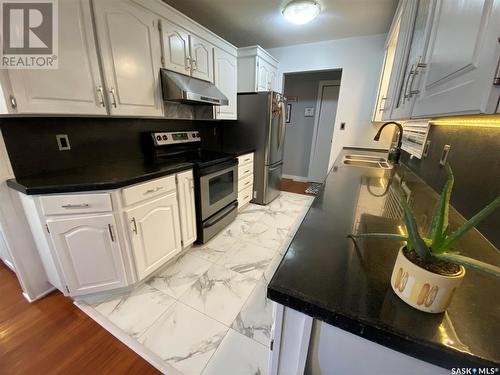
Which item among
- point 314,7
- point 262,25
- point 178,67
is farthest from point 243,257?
point 262,25

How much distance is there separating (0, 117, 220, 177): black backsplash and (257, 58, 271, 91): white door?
153 centimetres

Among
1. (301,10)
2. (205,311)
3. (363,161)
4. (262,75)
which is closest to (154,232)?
(205,311)

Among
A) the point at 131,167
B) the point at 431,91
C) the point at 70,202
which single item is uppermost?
the point at 431,91

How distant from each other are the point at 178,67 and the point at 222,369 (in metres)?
2.28

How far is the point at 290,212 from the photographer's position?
298 centimetres

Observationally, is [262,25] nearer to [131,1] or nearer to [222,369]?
[131,1]

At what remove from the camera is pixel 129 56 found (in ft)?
4.92

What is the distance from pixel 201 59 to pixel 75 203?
1.76 meters

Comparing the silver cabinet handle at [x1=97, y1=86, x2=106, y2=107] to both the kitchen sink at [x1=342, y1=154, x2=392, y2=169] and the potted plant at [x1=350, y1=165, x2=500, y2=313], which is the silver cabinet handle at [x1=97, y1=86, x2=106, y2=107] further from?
the kitchen sink at [x1=342, y1=154, x2=392, y2=169]

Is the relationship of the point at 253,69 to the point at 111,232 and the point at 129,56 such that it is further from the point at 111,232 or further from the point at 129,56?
the point at 111,232

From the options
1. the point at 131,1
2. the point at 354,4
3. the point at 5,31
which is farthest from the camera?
the point at 354,4

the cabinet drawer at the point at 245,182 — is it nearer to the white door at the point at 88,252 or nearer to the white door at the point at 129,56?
the white door at the point at 129,56

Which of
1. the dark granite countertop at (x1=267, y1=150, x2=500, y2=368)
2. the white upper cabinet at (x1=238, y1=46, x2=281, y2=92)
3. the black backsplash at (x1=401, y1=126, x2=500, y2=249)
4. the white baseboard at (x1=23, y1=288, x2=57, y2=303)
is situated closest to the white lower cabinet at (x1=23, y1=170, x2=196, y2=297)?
the white baseboard at (x1=23, y1=288, x2=57, y2=303)

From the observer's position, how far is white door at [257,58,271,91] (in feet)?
9.37
